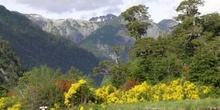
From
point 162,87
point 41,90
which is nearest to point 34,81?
point 41,90

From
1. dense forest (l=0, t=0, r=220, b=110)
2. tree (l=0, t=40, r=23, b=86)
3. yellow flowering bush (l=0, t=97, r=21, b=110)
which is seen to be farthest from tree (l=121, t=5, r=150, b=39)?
yellow flowering bush (l=0, t=97, r=21, b=110)

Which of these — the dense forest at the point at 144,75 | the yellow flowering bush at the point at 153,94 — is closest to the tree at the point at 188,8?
the dense forest at the point at 144,75

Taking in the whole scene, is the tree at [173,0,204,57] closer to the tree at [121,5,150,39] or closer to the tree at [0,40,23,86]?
the tree at [121,5,150,39]

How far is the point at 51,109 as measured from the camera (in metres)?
21.4

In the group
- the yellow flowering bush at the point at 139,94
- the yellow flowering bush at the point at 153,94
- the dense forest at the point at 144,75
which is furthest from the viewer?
the yellow flowering bush at the point at 139,94

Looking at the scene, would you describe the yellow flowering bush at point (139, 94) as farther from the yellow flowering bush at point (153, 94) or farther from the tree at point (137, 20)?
the tree at point (137, 20)

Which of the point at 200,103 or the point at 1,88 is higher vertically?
the point at 200,103

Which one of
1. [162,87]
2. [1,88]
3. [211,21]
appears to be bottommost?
[1,88]

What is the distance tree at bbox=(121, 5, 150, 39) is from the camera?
199ft

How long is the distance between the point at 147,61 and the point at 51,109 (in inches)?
969

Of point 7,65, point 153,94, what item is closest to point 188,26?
point 153,94

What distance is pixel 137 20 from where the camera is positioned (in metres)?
62.3

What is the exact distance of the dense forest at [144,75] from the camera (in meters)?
23.1

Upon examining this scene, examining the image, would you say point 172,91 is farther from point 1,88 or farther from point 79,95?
point 1,88
